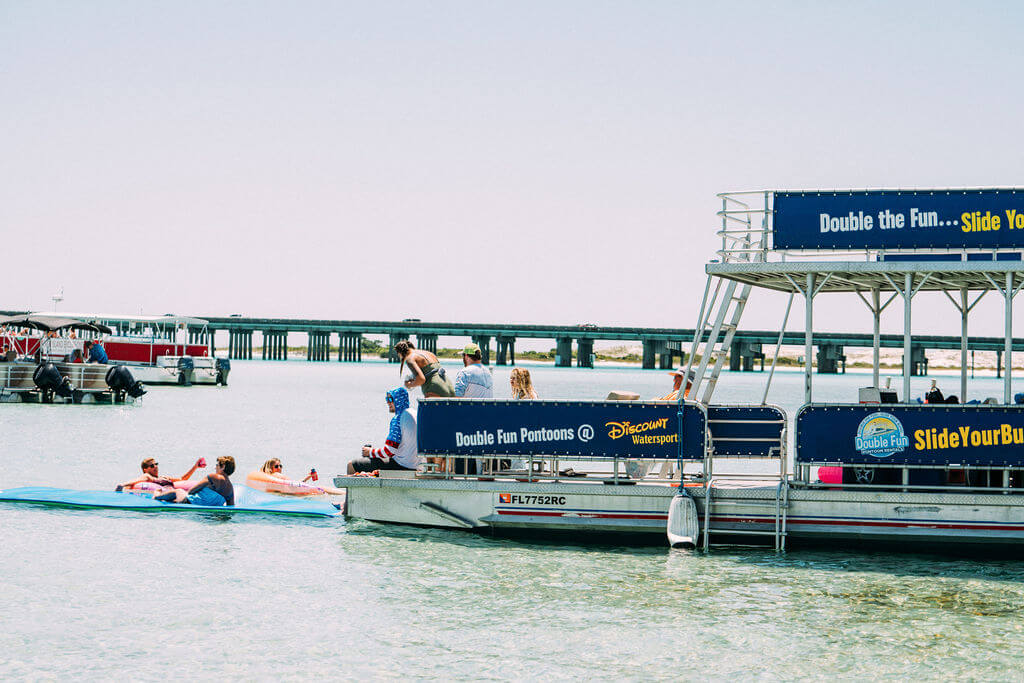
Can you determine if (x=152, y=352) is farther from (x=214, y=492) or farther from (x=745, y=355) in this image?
(x=745, y=355)

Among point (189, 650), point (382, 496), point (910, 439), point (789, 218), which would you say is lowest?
point (189, 650)

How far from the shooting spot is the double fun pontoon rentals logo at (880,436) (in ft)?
42.5

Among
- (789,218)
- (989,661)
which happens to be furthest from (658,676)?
(789,218)

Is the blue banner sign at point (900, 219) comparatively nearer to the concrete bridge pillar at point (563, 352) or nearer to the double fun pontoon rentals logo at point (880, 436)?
the double fun pontoon rentals logo at point (880, 436)

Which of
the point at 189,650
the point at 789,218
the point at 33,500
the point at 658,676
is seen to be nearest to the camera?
the point at 658,676

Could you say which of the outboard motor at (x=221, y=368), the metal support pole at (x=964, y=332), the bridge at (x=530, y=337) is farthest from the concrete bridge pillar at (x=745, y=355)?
the metal support pole at (x=964, y=332)

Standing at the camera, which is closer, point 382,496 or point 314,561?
point 314,561

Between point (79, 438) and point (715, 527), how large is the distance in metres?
24.3

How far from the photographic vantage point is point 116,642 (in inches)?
384

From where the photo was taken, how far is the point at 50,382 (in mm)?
45656

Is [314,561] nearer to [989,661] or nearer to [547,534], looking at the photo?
[547,534]

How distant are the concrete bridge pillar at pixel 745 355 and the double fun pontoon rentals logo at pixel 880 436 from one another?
138m

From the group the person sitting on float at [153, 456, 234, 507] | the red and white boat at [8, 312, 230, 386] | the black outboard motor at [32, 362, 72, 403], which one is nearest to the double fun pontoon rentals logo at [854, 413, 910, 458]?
the person sitting on float at [153, 456, 234, 507]

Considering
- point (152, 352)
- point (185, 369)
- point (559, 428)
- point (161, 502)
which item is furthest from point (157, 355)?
point (559, 428)
